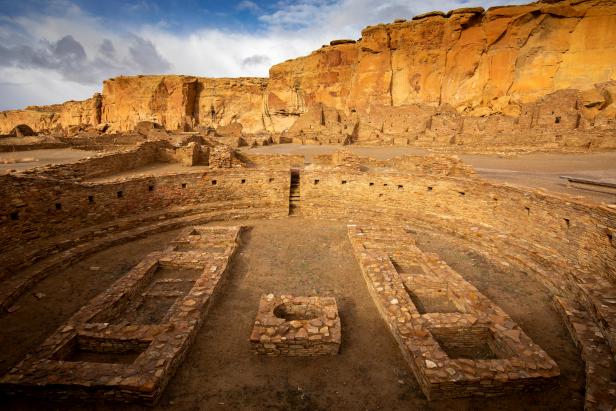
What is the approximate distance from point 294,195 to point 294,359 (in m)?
8.84

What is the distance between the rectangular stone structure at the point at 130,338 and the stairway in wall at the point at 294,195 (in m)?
4.96

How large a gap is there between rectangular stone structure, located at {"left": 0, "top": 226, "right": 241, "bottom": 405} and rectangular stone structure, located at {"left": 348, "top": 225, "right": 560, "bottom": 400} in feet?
12.6

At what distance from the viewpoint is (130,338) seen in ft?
16.6

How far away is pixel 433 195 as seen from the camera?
11.3 metres

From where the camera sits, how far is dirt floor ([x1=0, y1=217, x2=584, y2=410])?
4.28 m

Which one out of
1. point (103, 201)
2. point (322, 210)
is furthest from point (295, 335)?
point (103, 201)

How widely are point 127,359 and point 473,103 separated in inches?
1474

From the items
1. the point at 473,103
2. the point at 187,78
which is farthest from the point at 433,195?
the point at 187,78

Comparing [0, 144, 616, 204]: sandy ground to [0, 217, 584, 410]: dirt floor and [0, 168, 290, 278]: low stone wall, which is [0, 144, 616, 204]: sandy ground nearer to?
[0, 168, 290, 278]: low stone wall

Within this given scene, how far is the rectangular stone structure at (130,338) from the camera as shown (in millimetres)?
4090

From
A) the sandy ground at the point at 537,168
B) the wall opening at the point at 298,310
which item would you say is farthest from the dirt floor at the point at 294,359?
the sandy ground at the point at 537,168

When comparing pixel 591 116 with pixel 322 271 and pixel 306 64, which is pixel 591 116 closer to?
pixel 322 271

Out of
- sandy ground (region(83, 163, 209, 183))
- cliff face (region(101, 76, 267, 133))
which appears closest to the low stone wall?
sandy ground (region(83, 163, 209, 183))

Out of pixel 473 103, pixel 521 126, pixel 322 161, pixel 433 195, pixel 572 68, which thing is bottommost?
pixel 433 195
